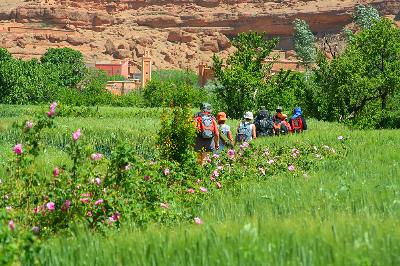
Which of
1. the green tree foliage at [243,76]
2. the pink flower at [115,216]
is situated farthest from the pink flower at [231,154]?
the green tree foliage at [243,76]

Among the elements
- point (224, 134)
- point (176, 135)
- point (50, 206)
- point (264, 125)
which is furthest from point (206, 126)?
point (50, 206)

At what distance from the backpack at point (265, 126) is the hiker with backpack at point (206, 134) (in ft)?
10.2

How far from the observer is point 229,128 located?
11.5 metres

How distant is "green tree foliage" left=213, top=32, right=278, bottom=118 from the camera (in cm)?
2558

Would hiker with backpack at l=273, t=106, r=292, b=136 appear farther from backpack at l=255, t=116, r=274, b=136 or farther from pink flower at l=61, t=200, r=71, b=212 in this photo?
pink flower at l=61, t=200, r=71, b=212

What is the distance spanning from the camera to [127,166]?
5.64 meters

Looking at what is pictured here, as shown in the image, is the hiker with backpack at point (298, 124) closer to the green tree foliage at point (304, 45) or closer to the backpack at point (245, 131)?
the backpack at point (245, 131)

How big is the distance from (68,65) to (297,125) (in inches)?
2169

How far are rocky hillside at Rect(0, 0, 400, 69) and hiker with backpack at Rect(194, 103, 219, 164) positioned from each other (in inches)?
3212

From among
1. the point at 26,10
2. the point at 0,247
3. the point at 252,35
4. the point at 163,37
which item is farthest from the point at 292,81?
the point at 26,10

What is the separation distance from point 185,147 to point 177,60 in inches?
3466

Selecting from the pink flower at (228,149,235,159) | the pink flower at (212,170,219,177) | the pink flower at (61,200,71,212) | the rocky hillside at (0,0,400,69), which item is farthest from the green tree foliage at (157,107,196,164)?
the rocky hillside at (0,0,400,69)

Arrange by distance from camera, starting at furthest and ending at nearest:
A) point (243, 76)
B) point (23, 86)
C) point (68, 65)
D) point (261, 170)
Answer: point (68, 65) → point (23, 86) → point (243, 76) → point (261, 170)

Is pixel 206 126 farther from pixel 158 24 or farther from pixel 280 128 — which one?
pixel 158 24
